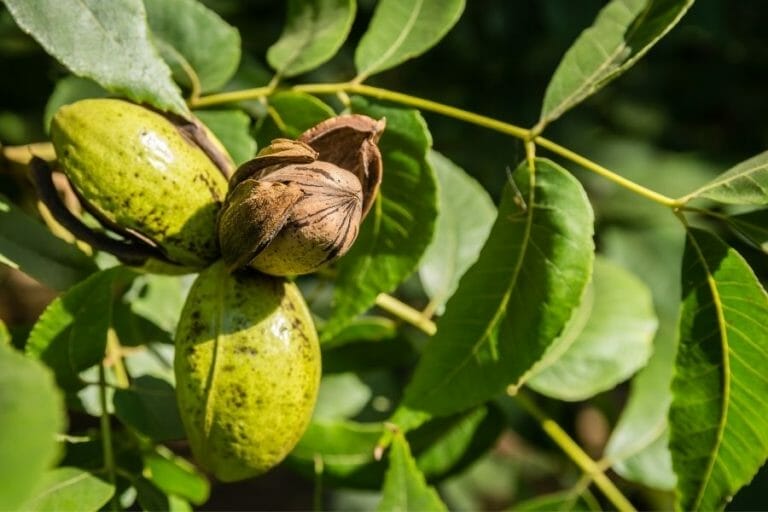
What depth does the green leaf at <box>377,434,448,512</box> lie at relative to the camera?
1400 millimetres

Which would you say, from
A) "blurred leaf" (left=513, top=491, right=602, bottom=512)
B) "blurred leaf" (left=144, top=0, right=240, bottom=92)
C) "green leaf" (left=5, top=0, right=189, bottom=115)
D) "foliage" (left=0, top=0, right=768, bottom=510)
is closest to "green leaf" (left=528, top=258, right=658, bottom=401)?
"foliage" (left=0, top=0, right=768, bottom=510)

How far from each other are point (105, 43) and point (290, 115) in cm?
34

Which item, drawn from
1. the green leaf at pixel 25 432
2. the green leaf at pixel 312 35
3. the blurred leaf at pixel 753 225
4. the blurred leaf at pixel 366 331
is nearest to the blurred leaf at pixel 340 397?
the blurred leaf at pixel 366 331

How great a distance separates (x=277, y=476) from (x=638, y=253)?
191 centimetres

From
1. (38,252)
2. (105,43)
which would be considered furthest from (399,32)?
(38,252)

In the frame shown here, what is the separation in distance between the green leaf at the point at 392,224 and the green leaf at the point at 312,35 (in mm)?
133

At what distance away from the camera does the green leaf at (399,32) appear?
5.11 ft

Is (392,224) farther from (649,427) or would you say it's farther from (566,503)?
(649,427)

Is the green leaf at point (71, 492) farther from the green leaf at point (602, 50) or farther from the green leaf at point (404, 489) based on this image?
the green leaf at point (602, 50)

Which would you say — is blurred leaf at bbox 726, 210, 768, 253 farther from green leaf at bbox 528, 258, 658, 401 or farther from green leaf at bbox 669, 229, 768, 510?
green leaf at bbox 528, 258, 658, 401

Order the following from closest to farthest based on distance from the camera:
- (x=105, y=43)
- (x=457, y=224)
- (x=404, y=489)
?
(x=105, y=43)
(x=404, y=489)
(x=457, y=224)

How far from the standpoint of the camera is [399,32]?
5.19ft

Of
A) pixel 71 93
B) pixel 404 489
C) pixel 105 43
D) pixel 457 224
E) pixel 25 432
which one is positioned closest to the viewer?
pixel 25 432

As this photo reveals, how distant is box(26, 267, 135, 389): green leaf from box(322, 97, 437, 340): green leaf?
32 cm
